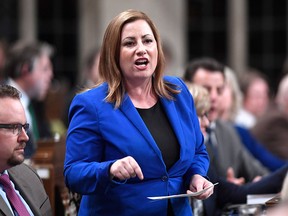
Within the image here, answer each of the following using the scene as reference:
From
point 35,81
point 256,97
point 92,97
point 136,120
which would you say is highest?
point 92,97

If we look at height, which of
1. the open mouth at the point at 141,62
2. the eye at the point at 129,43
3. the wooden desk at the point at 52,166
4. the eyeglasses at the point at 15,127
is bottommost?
the wooden desk at the point at 52,166

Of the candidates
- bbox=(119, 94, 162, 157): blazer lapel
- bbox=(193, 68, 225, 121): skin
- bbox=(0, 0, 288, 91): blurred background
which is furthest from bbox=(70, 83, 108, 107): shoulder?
bbox=(0, 0, 288, 91): blurred background

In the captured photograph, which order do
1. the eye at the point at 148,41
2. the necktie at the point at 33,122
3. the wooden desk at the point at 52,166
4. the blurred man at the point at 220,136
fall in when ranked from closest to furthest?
1. the eye at the point at 148,41
2. the wooden desk at the point at 52,166
3. the blurred man at the point at 220,136
4. the necktie at the point at 33,122

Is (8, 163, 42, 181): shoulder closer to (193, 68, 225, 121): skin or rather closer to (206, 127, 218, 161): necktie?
(206, 127, 218, 161): necktie

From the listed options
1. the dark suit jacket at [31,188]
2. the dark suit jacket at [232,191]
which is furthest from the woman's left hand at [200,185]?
the dark suit jacket at [232,191]

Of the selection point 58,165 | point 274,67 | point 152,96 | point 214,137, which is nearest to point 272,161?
point 214,137

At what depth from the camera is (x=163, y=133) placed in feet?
18.0

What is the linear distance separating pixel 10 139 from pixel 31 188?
0.47 meters

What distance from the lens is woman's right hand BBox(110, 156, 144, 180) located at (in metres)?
5.02

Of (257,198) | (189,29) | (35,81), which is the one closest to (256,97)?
(35,81)

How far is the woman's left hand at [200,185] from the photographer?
540 centimetres

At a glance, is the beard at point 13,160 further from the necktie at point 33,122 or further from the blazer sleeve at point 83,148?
the necktie at point 33,122

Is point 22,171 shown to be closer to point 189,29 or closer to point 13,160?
point 13,160

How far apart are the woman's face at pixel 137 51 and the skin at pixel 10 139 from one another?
0.61 m
